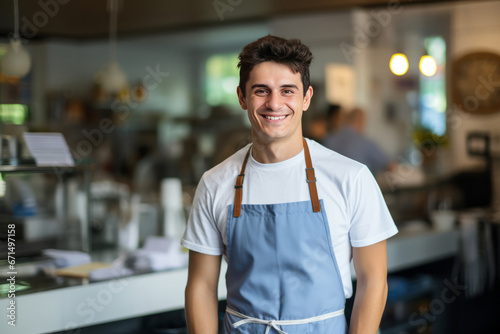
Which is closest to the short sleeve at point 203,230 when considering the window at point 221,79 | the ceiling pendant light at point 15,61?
the ceiling pendant light at point 15,61

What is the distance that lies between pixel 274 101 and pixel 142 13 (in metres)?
5.65

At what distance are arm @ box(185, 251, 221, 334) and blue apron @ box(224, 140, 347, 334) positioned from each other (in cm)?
10

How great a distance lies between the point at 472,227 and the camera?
4340 mm

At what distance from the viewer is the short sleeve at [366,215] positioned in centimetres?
166

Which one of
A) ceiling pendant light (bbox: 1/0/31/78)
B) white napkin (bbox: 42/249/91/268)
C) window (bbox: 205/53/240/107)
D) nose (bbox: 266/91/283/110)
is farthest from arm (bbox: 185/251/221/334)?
window (bbox: 205/53/240/107)

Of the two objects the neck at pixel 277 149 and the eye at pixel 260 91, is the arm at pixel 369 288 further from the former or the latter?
the eye at pixel 260 91

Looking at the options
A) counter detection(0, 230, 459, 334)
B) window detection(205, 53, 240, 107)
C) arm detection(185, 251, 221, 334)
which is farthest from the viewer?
window detection(205, 53, 240, 107)

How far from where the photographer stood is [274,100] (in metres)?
1.61

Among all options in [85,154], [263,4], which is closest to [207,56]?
[85,154]

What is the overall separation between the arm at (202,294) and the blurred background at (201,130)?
2.66 feet

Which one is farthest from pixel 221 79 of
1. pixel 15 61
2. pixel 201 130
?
pixel 15 61

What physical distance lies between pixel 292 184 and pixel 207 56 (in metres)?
7.53

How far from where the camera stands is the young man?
1.64 m

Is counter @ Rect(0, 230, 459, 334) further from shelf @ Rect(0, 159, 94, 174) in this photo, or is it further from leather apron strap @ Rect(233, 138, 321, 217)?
leather apron strap @ Rect(233, 138, 321, 217)
